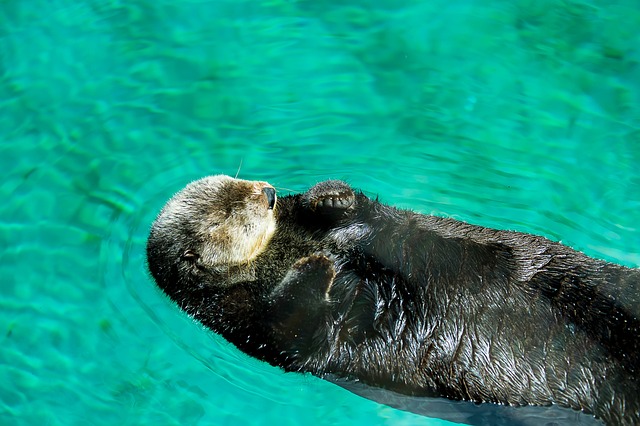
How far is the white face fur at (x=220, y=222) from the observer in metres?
3.41

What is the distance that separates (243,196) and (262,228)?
198 millimetres

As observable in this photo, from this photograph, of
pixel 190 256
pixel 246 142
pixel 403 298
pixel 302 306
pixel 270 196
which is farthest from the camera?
pixel 246 142

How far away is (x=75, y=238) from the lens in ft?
15.8

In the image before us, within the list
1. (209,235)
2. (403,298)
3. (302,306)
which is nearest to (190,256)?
(209,235)

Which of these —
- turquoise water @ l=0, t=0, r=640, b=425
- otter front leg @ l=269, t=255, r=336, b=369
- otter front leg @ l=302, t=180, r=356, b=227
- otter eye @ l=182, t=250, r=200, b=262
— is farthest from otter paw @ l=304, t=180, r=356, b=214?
turquoise water @ l=0, t=0, r=640, b=425

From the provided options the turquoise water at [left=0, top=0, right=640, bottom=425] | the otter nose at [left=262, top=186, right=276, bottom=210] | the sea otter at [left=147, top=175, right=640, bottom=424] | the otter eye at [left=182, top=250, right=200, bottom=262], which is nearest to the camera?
the sea otter at [left=147, top=175, right=640, bottom=424]

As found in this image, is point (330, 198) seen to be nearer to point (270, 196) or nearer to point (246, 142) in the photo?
point (270, 196)

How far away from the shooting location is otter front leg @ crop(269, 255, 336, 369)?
315 cm

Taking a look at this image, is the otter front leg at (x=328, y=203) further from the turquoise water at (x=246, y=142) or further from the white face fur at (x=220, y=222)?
the turquoise water at (x=246, y=142)

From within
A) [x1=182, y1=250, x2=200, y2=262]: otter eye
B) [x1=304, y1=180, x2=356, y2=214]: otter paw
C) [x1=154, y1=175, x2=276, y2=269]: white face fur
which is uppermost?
[x1=304, y1=180, x2=356, y2=214]: otter paw

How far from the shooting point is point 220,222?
347 cm

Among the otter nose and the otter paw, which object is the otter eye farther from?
the otter paw

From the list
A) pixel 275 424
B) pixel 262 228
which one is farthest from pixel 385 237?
pixel 275 424

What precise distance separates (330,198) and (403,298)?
636mm
